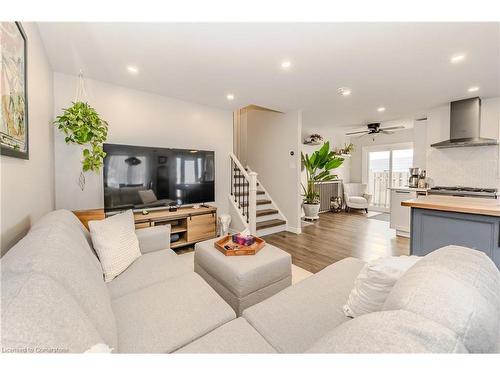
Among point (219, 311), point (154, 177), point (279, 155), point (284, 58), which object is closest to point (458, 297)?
point (219, 311)

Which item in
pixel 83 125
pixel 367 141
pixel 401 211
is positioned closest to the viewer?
pixel 83 125

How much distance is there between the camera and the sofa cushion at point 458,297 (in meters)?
0.49

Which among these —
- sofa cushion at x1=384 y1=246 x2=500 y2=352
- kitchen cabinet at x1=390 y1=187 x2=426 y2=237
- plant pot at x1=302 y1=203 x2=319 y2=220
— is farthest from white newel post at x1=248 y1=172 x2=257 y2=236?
sofa cushion at x1=384 y1=246 x2=500 y2=352

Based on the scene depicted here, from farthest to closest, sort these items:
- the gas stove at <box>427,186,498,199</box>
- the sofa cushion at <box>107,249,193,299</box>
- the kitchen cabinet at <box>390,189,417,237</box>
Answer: the kitchen cabinet at <box>390,189,417,237</box> < the gas stove at <box>427,186,498,199</box> < the sofa cushion at <box>107,249,193,299</box>

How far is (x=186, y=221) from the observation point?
2986 mm

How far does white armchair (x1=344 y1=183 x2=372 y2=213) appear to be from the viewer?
5777 mm

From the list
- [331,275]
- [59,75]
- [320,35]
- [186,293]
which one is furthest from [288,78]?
[59,75]

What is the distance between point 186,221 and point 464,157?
4.89 m

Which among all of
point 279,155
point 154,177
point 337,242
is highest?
point 279,155

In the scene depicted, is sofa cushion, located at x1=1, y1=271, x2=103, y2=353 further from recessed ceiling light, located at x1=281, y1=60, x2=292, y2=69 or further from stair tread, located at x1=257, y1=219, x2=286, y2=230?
stair tread, located at x1=257, y1=219, x2=286, y2=230

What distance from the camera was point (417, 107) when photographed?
3.78m

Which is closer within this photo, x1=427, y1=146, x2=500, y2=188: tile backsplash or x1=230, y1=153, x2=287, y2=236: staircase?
x1=427, y1=146, x2=500, y2=188: tile backsplash

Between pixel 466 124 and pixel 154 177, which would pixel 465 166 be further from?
pixel 154 177

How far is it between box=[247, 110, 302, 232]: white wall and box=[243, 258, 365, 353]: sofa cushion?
2736 mm
